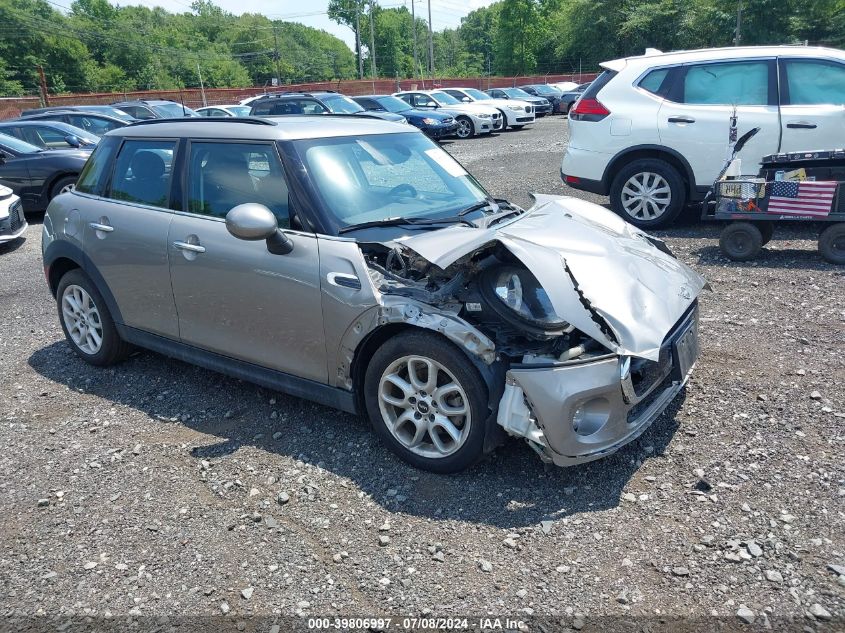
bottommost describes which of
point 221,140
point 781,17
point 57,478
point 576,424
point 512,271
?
point 57,478

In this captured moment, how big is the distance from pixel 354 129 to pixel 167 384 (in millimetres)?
2251

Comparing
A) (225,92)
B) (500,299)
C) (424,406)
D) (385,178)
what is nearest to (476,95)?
(225,92)

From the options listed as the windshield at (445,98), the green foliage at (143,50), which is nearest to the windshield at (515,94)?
the windshield at (445,98)

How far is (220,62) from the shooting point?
88.1 meters

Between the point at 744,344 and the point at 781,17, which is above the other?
the point at 781,17

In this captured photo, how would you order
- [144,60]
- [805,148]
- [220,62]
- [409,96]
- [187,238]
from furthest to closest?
[220,62] < [144,60] < [409,96] < [805,148] < [187,238]

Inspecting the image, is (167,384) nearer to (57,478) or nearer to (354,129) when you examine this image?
(57,478)

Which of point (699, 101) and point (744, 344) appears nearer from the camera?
point (744, 344)

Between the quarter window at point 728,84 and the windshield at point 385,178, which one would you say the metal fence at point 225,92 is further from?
the windshield at point 385,178

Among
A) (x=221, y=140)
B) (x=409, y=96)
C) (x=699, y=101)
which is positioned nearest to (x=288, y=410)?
(x=221, y=140)

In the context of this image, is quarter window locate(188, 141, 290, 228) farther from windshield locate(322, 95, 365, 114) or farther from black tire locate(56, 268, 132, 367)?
windshield locate(322, 95, 365, 114)

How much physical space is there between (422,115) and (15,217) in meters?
14.0

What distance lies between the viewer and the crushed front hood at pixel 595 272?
3.18m

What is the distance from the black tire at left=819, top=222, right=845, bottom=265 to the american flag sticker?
0.23 meters
